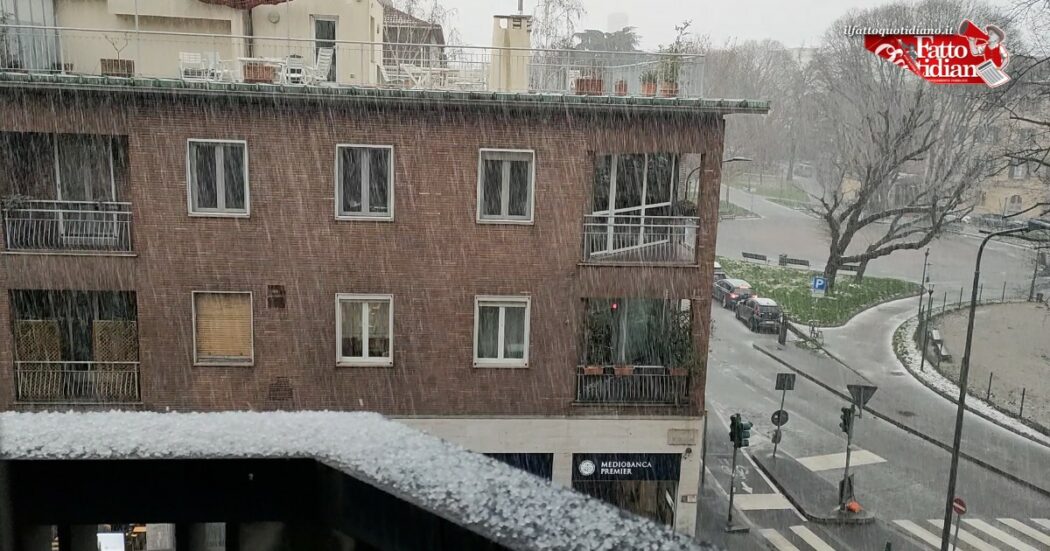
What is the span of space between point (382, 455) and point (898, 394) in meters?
25.9

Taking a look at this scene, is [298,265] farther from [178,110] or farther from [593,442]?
[593,442]

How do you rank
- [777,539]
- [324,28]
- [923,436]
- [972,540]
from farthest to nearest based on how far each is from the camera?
[923,436], [972,540], [777,539], [324,28]

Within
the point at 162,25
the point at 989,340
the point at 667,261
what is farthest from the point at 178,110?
the point at 989,340

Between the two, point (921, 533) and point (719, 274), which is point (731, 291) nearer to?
point (719, 274)

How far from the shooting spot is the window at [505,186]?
36.1 feet

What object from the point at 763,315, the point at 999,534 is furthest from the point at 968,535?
the point at 763,315

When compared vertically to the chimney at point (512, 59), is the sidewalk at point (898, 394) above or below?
below

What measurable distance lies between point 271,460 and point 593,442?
9965 millimetres

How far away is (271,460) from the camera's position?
82.3 inches

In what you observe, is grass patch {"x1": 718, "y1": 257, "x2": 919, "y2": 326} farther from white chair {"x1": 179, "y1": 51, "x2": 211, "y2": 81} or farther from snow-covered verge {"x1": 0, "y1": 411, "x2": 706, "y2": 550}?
snow-covered verge {"x1": 0, "y1": 411, "x2": 706, "y2": 550}

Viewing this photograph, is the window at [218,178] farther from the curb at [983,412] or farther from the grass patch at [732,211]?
the grass patch at [732,211]

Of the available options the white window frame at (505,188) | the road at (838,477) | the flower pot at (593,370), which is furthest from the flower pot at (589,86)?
the road at (838,477)

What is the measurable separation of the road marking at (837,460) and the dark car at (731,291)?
13.7m

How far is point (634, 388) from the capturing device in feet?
38.5
